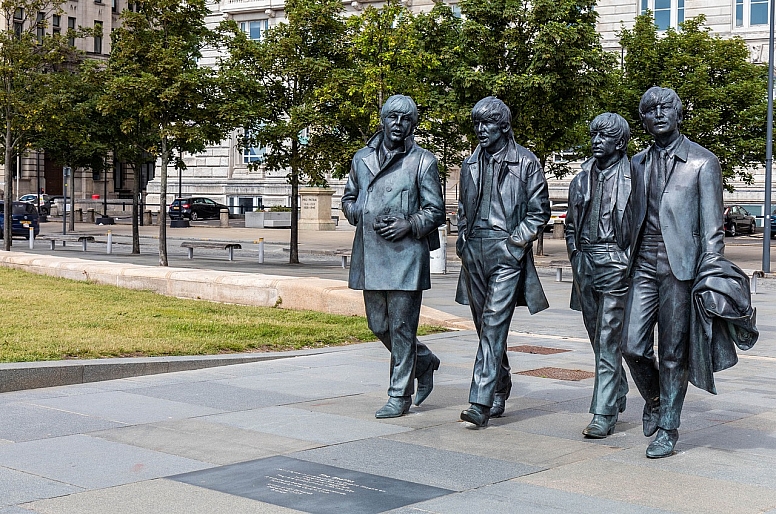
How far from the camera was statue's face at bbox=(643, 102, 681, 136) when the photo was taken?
6520 millimetres

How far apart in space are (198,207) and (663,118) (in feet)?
172

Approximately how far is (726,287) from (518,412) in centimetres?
218

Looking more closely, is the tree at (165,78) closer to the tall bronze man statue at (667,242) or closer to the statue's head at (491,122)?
the statue's head at (491,122)

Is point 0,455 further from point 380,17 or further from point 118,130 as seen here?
point 118,130

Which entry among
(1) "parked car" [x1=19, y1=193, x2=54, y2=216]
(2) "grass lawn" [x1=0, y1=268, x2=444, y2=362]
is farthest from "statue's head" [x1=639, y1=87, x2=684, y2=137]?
(1) "parked car" [x1=19, y1=193, x2=54, y2=216]

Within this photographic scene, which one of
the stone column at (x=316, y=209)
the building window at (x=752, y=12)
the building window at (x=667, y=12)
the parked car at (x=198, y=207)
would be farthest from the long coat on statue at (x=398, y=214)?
the parked car at (x=198, y=207)

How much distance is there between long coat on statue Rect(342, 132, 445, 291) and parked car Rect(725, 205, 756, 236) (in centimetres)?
4053

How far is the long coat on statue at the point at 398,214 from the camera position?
742 cm

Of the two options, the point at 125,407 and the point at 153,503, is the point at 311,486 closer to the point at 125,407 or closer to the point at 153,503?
the point at 153,503

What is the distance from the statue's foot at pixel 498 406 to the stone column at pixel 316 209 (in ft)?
134

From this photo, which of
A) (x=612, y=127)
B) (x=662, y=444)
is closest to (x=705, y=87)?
(x=612, y=127)

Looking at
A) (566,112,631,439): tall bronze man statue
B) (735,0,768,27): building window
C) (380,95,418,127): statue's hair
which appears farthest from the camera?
(735,0,768,27): building window

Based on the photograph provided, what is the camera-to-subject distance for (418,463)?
6203 millimetres

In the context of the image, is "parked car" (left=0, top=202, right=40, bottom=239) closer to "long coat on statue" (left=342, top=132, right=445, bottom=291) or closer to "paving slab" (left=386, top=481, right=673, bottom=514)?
"long coat on statue" (left=342, top=132, right=445, bottom=291)
